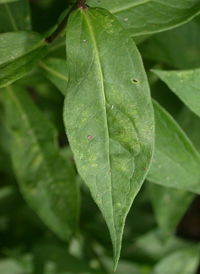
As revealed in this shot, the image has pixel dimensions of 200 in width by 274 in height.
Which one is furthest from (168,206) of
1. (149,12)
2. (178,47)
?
(149,12)

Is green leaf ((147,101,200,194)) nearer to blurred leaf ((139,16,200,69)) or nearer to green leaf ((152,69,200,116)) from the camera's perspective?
green leaf ((152,69,200,116))

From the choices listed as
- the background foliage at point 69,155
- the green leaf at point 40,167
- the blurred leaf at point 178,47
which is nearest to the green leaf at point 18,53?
the background foliage at point 69,155

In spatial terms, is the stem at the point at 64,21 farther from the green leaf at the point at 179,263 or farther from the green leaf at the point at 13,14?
the green leaf at the point at 179,263

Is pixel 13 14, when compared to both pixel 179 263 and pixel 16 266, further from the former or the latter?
pixel 179 263

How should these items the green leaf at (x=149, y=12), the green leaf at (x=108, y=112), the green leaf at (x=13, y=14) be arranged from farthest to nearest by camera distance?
the green leaf at (x=13, y=14) < the green leaf at (x=149, y=12) < the green leaf at (x=108, y=112)

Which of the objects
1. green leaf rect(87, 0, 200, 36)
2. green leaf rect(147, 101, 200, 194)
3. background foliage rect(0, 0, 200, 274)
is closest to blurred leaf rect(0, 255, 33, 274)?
background foliage rect(0, 0, 200, 274)
